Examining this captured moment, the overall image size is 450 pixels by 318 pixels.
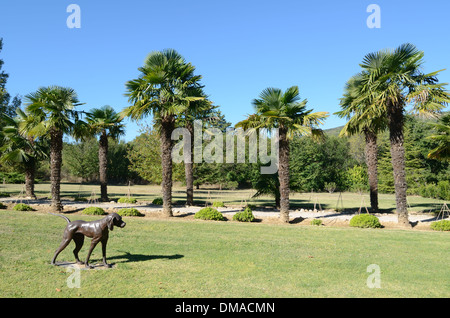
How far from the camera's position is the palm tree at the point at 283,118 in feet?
50.3

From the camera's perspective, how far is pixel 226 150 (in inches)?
1689

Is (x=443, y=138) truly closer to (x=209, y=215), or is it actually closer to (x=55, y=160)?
(x=209, y=215)

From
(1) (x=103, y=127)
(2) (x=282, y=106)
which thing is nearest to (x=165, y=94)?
(2) (x=282, y=106)

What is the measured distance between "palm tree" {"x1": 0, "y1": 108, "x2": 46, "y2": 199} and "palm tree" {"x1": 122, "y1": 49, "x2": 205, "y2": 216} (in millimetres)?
11423

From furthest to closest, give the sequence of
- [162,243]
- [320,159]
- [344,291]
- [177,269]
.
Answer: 1. [320,159]
2. [162,243]
3. [177,269]
4. [344,291]

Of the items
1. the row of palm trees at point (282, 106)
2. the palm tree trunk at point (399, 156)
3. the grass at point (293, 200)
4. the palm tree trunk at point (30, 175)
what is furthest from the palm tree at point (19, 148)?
the palm tree trunk at point (399, 156)

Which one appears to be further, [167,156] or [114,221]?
[167,156]

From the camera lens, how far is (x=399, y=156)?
560 inches

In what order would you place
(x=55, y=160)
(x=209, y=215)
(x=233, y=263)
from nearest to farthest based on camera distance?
(x=233, y=263) → (x=209, y=215) → (x=55, y=160)

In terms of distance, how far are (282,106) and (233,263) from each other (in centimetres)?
987

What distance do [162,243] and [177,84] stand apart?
953 centimetres

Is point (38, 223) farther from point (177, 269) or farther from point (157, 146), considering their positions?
point (157, 146)
